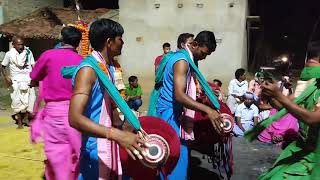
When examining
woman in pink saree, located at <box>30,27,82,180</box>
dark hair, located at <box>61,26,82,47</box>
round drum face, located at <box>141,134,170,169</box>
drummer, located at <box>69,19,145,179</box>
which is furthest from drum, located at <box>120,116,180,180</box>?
dark hair, located at <box>61,26,82,47</box>

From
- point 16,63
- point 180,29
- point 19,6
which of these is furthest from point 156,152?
point 19,6

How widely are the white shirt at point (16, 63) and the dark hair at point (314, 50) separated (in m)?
6.60

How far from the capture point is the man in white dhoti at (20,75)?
888 centimetres

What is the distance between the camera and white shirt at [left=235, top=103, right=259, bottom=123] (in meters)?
9.17

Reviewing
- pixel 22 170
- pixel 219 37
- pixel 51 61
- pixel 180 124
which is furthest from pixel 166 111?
pixel 219 37

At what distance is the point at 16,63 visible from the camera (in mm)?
8992

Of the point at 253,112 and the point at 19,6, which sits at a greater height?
the point at 19,6

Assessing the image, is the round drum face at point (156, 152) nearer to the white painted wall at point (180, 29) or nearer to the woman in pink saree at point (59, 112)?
the woman in pink saree at point (59, 112)

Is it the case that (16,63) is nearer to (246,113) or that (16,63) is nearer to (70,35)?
(246,113)

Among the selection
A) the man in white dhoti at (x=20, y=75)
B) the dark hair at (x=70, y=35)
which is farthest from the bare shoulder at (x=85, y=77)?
the man in white dhoti at (x=20, y=75)

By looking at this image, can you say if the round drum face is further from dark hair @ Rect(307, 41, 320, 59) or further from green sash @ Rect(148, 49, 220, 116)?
green sash @ Rect(148, 49, 220, 116)

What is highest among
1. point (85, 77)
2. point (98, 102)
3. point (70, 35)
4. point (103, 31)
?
point (103, 31)

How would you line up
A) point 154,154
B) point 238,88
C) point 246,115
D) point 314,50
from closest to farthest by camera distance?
point 154,154 < point 314,50 < point 246,115 < point 238,88

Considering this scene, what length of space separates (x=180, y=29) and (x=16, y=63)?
8.01 metres
